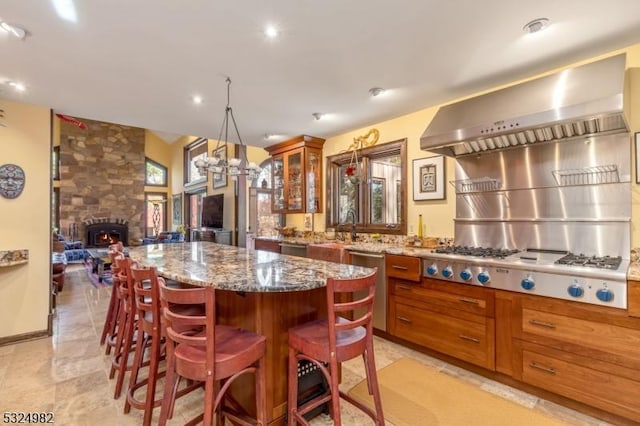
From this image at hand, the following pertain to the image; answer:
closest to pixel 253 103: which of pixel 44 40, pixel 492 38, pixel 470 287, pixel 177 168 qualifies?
pixel 44 40

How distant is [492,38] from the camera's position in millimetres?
2133

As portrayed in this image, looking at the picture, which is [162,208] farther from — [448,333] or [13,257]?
[448,333]

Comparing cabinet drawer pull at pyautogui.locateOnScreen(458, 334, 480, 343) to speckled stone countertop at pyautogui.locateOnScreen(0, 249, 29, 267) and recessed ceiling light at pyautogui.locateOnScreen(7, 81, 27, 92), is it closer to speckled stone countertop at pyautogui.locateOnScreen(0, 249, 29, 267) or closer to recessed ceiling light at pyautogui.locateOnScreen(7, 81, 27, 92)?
speckled stone countertop at pyautogui.locateOnScreen(0, 249, 29, 267)

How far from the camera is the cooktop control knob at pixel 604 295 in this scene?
73.4 inches

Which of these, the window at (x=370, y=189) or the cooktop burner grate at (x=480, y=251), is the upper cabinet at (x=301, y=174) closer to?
the window at (x=370, y=189)

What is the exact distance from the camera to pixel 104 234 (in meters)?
9.27

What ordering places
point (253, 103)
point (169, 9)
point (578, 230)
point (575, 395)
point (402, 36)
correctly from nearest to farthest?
1. point (169, 9)
2. point (575, 395)
3. point (402, 36)
4. point (578, 230)
5. point (253, 103)

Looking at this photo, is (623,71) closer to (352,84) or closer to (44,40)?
(352,84)

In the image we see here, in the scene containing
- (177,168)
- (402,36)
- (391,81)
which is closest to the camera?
(402,36)

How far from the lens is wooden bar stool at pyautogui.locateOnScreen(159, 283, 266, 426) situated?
4.53ft

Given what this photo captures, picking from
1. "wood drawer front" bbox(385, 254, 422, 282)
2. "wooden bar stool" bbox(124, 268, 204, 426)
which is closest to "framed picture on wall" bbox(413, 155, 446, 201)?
"wood drawer front" bbox(385, 254, 422, 282)

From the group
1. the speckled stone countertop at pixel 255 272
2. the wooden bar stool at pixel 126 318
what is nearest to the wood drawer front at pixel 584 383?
the speckled stone countertop at pixel 255 272

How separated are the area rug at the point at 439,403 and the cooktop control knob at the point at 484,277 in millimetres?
821

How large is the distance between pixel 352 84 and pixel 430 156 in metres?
1.29
